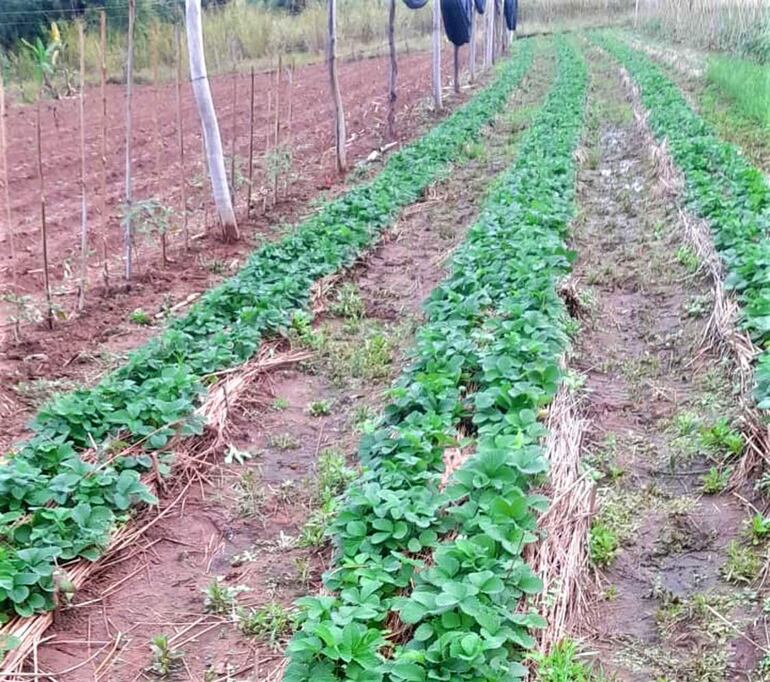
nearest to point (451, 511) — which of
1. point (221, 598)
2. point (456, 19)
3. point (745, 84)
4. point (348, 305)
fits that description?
point (221, 598)

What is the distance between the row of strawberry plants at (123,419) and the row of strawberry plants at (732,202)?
9.19 feet

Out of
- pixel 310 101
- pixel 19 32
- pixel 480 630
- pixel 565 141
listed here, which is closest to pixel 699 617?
pixel 480 630

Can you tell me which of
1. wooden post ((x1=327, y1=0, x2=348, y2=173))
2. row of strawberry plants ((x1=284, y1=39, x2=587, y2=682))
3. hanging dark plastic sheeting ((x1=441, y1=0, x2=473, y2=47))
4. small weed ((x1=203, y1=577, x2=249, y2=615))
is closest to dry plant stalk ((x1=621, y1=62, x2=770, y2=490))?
row of strawberry plants ((x1=284, y1=39, x2=587, y2=682))

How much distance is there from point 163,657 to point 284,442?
1.57 metres

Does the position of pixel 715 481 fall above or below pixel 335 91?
below

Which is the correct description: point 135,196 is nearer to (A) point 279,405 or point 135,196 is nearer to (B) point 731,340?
(A) point 279,405

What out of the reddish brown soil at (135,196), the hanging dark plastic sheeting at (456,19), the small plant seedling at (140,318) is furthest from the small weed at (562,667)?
the hanging dark plastic sheeting at (456,19)

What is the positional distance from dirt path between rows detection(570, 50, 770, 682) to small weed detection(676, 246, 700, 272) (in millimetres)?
19

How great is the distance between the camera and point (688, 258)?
621 cm

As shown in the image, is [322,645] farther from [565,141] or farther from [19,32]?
[19,32]

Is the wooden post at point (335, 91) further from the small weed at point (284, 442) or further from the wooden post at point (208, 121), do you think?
the small weed at point (284, 442)

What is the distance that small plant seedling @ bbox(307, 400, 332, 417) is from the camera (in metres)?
4.56

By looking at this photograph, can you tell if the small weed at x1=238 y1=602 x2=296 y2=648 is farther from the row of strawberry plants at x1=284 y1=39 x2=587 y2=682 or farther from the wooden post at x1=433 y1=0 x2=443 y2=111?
the wooden post at x1=433 y1=0 x2=443 y2=111

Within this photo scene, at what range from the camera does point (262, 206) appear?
8.70 metres
